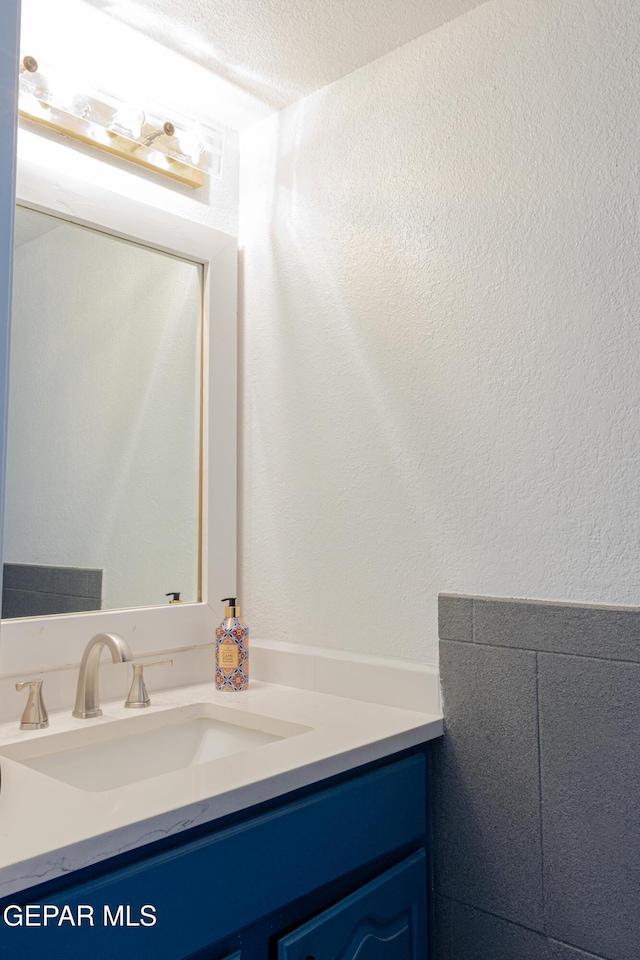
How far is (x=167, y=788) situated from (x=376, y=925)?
18.8 inches

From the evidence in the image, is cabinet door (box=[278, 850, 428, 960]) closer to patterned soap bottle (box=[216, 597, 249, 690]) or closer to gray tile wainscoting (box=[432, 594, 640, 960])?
gray tile wainscoting (box=[432, 594, 640, 960])

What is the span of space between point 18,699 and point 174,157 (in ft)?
3.85

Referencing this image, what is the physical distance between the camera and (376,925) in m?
1.17

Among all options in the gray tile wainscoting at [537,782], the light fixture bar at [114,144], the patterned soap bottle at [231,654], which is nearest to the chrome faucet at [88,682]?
the patterned soap bottle at [231,654]

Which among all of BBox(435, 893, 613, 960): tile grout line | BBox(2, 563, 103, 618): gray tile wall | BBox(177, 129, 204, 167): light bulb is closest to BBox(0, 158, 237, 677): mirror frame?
BBox(2, 563, 103, 618): gray tile wall

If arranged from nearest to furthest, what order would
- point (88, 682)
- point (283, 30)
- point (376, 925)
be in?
point (376, 925), point (88, 682), point (283, 30)

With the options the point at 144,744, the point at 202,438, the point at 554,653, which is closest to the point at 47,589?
the point at 144,744

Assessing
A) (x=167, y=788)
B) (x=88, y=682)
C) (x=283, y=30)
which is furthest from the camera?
(x=283, y=30)

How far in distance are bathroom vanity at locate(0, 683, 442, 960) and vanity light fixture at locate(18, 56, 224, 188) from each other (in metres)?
1.15

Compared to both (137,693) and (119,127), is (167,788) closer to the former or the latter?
(137,693)

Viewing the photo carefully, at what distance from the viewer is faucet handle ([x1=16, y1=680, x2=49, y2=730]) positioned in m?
1.25

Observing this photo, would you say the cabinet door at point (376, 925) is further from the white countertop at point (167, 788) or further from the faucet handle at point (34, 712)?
the faucet handle at point (34, 712)

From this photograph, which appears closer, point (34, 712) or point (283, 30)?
point (34, 712)

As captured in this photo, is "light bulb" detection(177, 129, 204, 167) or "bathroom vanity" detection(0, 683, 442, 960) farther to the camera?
"light bulb" detection(177, 129, 204, 167)
